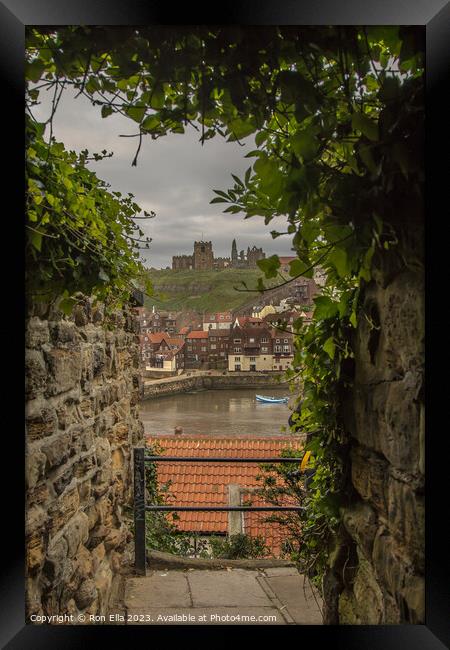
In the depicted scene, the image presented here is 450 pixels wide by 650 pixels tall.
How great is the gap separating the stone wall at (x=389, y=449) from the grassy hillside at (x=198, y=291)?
40 centimetres

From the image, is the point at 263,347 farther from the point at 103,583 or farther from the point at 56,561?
the point at 103,583

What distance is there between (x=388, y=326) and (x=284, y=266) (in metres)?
0.29

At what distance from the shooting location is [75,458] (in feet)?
5.90

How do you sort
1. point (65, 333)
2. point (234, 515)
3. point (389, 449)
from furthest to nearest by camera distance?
point (234, 515)
point (65, 333)
point (389, 449)

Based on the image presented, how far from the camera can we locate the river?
1.96 meters

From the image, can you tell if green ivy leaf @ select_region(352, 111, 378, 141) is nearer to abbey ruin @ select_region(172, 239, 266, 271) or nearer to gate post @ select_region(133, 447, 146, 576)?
abbey ruin @ select_region(172, 239, 266, 271)

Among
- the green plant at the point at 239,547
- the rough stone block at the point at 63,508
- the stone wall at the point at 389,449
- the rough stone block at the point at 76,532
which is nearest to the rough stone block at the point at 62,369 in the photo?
the rough stone block at the point at 63,508

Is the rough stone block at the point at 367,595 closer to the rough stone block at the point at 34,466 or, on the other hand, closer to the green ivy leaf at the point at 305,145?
the rough stone block at the point at 34,466

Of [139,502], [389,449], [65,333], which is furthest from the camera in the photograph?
[139,502]

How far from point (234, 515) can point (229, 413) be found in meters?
1.16

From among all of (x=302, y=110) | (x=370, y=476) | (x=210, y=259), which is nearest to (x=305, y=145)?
(x=302, y=110)

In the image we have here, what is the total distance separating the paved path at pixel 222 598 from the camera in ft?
4.78
